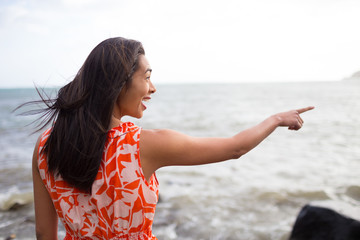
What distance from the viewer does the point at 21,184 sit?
707 cm

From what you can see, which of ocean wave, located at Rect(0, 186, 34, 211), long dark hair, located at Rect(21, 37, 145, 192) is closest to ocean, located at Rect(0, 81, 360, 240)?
ocean wave, located at Rect(0, 186, 34, 211)

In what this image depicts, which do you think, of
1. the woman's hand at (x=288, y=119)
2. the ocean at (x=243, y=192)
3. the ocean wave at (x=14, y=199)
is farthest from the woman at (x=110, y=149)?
the ocean wave at (x=14, y=199)

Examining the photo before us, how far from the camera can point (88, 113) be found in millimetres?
1444

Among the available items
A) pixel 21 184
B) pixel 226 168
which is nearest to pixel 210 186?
pixel 226 168

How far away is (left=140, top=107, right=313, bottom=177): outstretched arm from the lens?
135 cm

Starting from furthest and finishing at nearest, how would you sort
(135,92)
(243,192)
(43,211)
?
(243,192), (43,211), (135,92)

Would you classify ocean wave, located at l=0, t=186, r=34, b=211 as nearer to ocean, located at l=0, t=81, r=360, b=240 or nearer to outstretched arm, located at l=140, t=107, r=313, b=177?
ocean, located at l=0, t=81, r=360, b=240

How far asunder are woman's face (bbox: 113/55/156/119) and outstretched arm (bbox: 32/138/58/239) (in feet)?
1.76

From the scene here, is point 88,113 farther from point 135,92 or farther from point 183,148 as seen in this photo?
point 183,148

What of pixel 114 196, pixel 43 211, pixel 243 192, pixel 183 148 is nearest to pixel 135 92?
pixel 183 148

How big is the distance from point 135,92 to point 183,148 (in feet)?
1.36

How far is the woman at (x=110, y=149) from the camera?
138 cm

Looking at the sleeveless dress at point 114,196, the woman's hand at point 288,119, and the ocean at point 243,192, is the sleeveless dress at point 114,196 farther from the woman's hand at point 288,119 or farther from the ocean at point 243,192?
the ocean at point 243,192

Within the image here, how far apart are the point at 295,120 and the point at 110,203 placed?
1.16 metres
